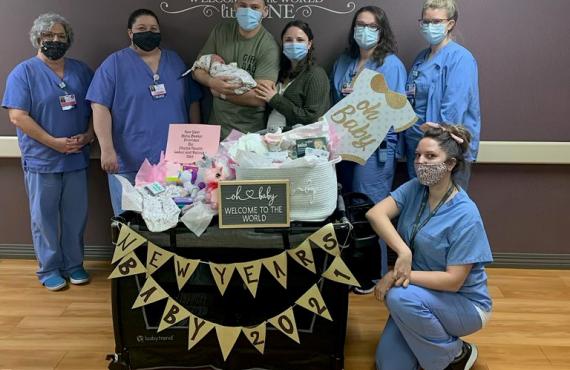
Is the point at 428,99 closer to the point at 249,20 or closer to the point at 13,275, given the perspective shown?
the point at 249,20

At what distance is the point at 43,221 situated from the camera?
2.75 m

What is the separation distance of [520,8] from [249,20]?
1.42 m

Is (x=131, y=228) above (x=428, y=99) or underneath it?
underneath

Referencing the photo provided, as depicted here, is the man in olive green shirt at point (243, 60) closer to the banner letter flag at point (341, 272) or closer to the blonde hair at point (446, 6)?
the blonde hair at point (446, 6)

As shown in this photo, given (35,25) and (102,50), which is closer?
(35,25)

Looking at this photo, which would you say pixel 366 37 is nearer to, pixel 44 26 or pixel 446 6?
pixel 446 6

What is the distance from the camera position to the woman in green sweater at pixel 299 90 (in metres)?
2.44

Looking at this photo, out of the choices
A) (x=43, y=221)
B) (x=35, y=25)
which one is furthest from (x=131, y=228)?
(x=35, y=25)

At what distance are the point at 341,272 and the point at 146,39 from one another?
149 cm

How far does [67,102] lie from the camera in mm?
2641

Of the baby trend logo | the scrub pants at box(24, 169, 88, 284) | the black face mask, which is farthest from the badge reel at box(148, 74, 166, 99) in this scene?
the scrub pants at box(24, 169, 88, 284)

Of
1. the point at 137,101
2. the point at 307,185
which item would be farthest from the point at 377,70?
the point at 137,101

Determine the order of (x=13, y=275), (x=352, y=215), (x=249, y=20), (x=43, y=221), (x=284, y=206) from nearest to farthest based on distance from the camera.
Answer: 1. (x=284, y=206)
2. (x=352, y=215)
3. (x=249, y=20)
4. (x=43, y=221)
5. (x=13, y=275)

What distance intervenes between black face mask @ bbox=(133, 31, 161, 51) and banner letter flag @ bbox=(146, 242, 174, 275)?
1161 mm
